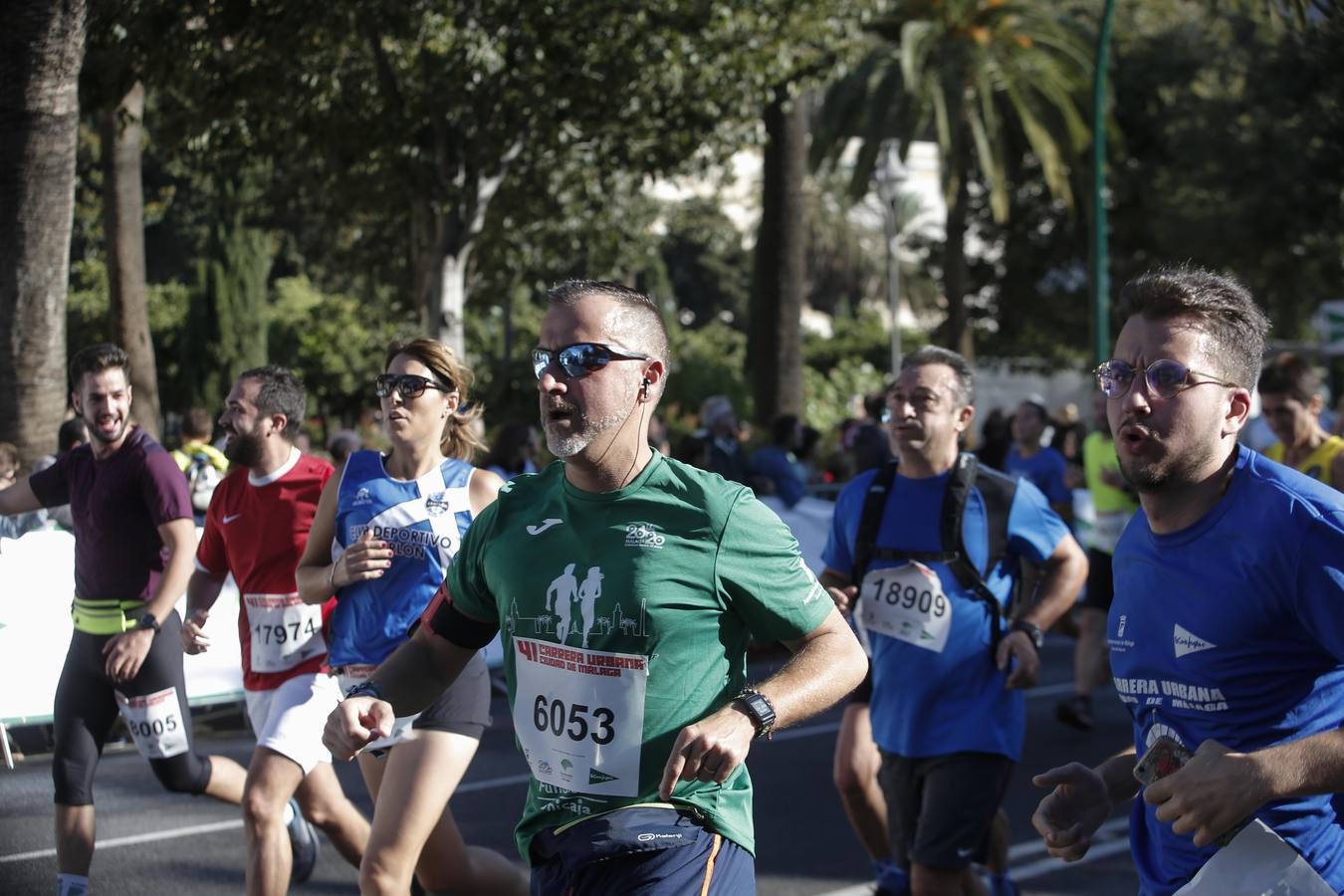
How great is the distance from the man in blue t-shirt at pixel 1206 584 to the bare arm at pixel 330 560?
2.45 m

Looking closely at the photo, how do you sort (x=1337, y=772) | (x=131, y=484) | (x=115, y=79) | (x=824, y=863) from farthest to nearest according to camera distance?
(x=115, y=79)
(x=824, y=863)
(x=131, y=484)
(x=1337, y=772)

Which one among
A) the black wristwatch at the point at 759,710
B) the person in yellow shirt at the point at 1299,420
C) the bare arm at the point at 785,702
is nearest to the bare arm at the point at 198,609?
the bare arm at the point at 785,702

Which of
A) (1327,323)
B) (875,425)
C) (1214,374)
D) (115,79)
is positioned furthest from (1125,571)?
(1327,323)

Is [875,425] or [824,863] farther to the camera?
[875,425]

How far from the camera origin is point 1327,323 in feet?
49.0

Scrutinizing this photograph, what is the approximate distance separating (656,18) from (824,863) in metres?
8.80

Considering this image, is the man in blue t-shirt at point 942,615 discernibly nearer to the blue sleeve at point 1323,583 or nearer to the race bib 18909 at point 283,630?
the race bib 18909 at point 283,630

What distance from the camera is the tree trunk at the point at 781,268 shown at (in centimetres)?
1806

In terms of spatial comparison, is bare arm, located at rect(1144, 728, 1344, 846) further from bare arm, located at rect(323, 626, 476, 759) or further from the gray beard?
bare arm, located at rect(323, 626, 476, 759)

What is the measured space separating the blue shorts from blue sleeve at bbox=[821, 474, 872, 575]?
2413 mm

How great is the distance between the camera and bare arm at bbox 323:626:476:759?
294cm

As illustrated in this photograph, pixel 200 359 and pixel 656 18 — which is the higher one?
pixel 656 18

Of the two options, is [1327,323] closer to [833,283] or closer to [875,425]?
[875,425]

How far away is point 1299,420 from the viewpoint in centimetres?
704
